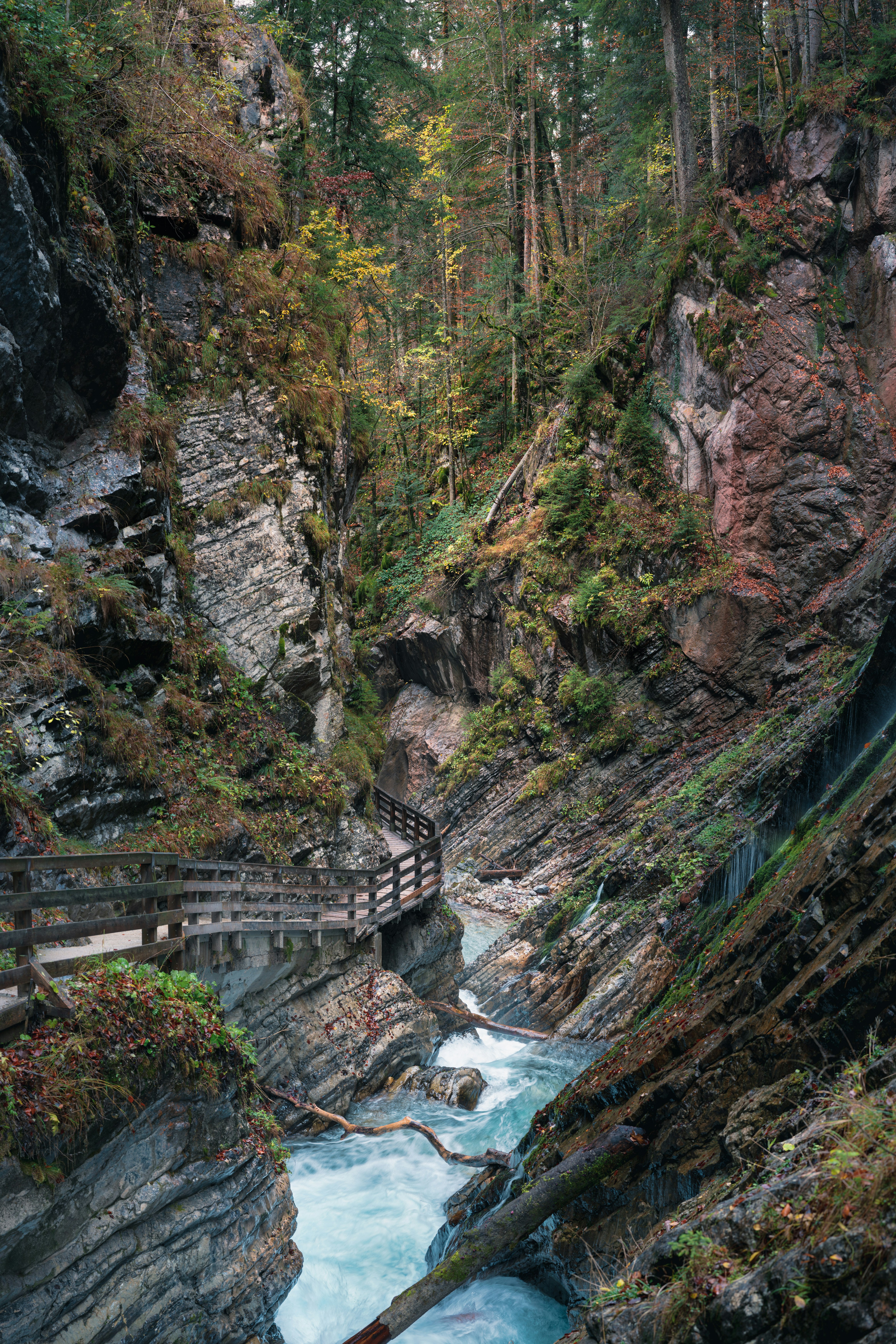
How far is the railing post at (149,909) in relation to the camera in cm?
681

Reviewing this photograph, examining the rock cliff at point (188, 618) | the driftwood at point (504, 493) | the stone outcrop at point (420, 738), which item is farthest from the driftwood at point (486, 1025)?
the driftwood at point (504, 493)

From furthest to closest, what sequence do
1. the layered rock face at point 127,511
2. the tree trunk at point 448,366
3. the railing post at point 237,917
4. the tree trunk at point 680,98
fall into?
the tree trunk at point 448,366, the tree trunk at point 680,98, the layered rock face at point 127,511, the railing post at point 237,917

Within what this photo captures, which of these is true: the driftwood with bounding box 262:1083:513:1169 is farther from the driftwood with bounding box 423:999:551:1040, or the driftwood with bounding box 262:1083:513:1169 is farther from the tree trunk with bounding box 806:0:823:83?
the tree trunk with bounding box 806:0:823:83

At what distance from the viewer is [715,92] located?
2145 cm

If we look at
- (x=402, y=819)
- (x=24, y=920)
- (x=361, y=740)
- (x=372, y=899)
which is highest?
(x=24, y=920)

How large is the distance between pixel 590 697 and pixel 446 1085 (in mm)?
10437

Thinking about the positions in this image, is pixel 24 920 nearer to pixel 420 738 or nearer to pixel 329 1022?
pixel 329 1022

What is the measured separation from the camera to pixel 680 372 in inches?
759

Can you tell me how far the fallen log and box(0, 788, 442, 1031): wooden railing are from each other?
3.41 meters

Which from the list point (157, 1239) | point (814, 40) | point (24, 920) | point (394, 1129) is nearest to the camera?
point (24, 920)

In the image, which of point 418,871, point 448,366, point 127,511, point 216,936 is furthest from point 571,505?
point 216,936

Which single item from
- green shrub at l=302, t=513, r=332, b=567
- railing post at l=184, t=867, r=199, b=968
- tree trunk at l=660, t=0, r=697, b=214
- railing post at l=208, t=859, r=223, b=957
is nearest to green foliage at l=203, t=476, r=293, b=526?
green shrub at l=302, t=513, r=332, b=567

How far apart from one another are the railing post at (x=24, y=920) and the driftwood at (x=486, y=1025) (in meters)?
9.08

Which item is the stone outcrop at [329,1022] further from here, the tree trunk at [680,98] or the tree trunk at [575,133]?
the tree trunk at [575,133]
